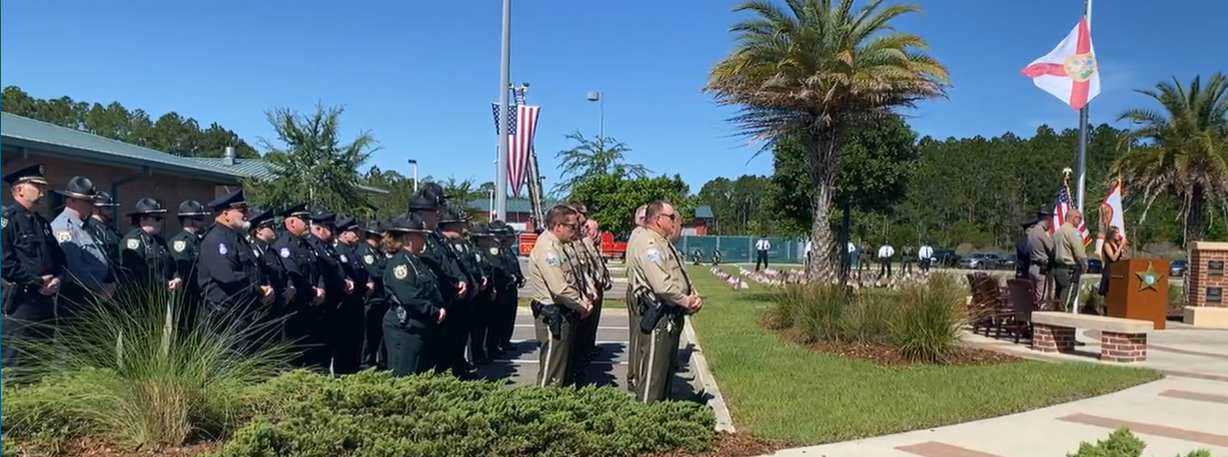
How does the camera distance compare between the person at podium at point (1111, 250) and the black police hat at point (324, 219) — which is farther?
the person at podium at point (1111, 250)

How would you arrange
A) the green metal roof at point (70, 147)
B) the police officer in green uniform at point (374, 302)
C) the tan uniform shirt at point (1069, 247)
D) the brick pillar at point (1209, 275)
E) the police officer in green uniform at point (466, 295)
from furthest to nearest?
the brick pillar at point (1209, 275), the green metal roof at point (70, 147), the tan uniform shirt at point (1069, 247), the police officer in green uniform at point (374, 302), the police officer in green uniform at point (466, 295)

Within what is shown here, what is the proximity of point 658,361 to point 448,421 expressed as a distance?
1.72 meters

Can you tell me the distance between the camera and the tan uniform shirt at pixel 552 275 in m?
6.51

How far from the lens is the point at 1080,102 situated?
16.2 metres

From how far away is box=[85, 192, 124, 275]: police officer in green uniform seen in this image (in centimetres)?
730

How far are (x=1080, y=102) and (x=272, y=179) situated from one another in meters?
17.4

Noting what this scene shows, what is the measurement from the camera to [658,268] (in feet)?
20.3

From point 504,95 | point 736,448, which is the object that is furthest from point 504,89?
point 736,448

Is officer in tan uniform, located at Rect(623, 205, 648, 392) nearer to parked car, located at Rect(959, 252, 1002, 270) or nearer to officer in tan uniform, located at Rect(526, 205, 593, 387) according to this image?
officer in tan uniform, located at Rect(526, 205, 593, 387)

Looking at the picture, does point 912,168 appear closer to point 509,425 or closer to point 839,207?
point 839,207

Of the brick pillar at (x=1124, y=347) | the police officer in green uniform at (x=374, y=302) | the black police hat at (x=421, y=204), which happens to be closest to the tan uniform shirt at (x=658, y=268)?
the black police hat at (x=421, y=204)

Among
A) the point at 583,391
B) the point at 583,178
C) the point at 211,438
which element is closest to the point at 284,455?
the point at 211,438

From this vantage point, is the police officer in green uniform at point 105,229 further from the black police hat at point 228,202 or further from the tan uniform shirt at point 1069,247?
the tan uniform shirt at point 1069,247

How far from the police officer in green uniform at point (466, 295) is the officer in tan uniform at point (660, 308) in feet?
7.85
